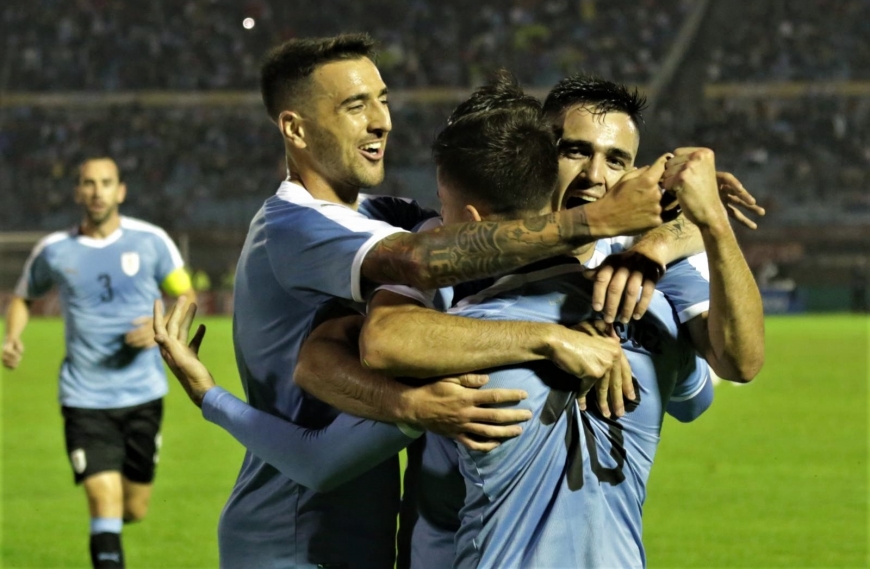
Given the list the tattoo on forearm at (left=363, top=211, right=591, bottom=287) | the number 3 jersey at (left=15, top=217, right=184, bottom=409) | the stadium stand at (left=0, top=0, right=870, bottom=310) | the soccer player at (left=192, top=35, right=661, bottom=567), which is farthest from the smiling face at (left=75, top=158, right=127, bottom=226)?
the stadium stand at (left=0, top=0, right=870, bottom=310)

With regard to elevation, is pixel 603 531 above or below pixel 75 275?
below

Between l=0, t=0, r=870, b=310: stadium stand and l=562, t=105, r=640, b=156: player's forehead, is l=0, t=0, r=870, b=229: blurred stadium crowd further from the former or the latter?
l=562, t=105, r=640, b=156: player's forehead

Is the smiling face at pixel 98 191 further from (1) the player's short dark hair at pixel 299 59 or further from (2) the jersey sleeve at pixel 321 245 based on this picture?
(2) the jersey sleeve at pixel 321 245

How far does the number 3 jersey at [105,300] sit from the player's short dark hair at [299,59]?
4.33 metres

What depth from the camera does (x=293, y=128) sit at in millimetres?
3600

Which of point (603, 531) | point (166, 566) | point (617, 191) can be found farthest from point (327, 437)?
point (166, 566)

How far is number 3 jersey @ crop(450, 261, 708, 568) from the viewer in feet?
8.34

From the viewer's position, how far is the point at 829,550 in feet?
24.8

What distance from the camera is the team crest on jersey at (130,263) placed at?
8.07 m

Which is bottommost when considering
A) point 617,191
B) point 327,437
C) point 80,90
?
point 327,437

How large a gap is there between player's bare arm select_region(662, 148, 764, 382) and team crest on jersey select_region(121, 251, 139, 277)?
591 cm

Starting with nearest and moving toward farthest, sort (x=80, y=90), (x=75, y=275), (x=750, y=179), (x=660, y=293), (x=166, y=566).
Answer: (x=660, y=293) → (x=166, y=566) → (x=75, y=275) → (x=750, y=179) → (x=80, y=90)

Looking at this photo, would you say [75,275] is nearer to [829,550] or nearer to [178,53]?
[829,550]

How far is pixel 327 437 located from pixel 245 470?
0.61 metres
